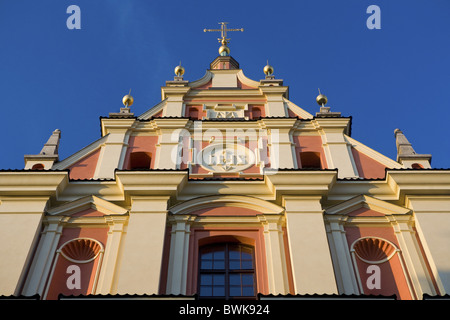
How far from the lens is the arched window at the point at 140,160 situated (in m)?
19.0

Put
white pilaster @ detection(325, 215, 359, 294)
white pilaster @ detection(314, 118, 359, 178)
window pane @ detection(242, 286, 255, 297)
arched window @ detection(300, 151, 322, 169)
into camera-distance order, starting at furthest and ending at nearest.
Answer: arched window @ detection(300, 151, 322, 169) → white pilaster @ detection(314, 118, 359, 178) → window pane @ detection(242, 286, 255, 297) → white pilaster @ detection(325, 215, 359, 294)

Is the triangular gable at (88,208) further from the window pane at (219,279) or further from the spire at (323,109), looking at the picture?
the spire at (323,109)

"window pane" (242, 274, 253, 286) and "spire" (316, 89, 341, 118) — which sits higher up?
"spire" (316, 89, 341, 118)

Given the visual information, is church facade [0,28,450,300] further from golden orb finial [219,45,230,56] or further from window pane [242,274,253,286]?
golden orb finial [219,45,230,56]

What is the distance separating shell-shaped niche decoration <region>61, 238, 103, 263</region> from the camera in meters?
15.5

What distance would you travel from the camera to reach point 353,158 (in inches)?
728

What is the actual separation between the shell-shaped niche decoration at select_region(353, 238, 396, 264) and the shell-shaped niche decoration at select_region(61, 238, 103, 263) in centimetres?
617

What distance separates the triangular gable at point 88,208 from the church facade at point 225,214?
29 millimetres

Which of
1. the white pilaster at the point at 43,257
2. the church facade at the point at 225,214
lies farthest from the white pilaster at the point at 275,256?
the white pilaster at the point at 43,257

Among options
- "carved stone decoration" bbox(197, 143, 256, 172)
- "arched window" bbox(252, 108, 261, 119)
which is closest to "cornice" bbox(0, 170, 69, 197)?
"carved stone decoration" bbox(197, 143, 256, 172)
